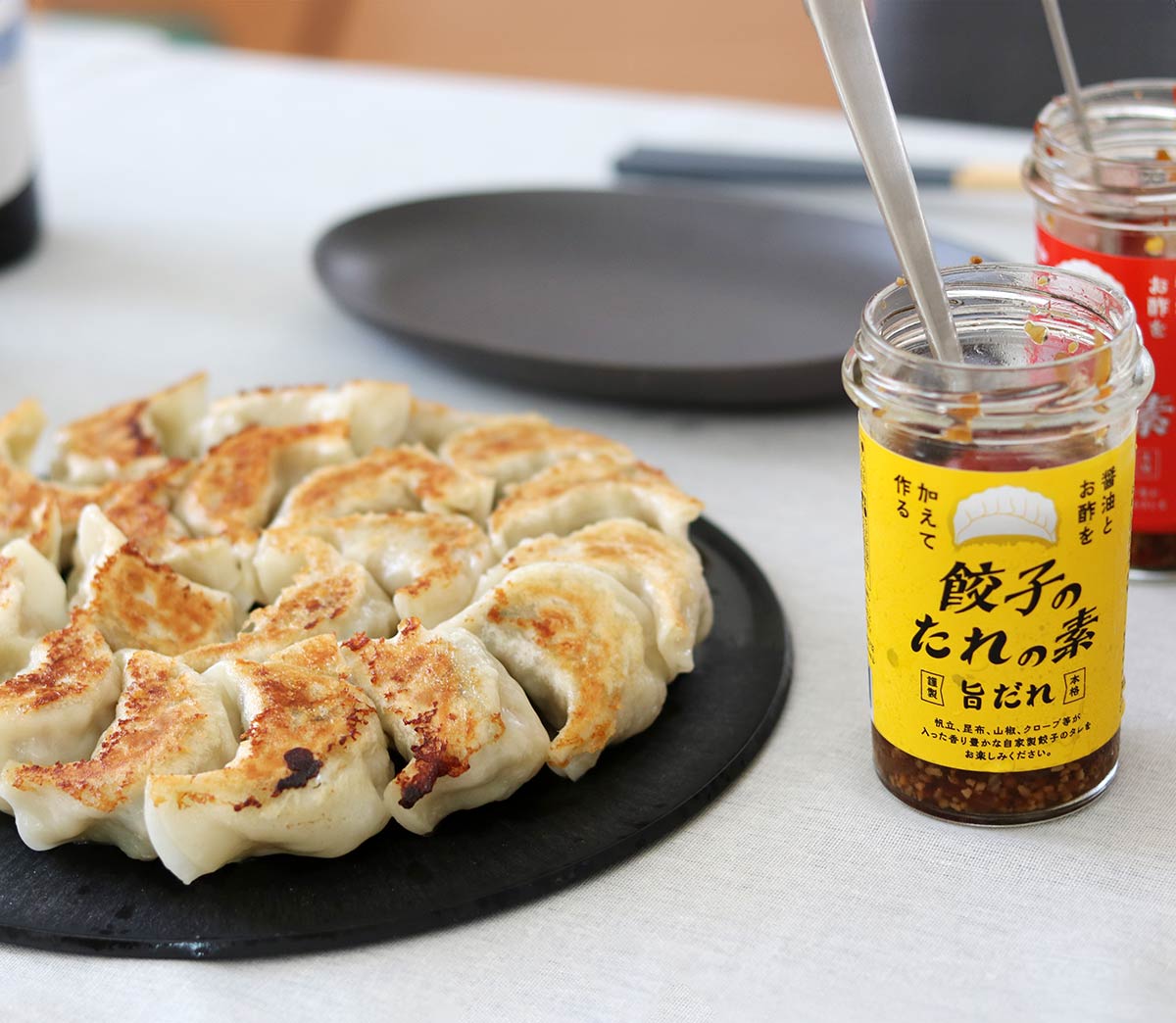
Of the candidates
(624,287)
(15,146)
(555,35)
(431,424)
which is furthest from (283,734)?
(555,35)

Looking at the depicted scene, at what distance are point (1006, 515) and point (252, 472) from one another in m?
0.67

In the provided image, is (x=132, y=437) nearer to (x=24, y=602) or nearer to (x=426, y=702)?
(x=24, y=602)

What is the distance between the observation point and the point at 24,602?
1.13 m

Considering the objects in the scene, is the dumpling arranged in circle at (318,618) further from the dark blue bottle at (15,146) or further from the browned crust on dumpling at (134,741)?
the dark blue bottle at (15,146)

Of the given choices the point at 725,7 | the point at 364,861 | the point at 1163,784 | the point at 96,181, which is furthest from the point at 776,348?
the point at 725,7

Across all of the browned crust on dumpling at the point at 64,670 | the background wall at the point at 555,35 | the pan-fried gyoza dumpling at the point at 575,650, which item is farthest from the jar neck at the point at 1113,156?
the background wall at the point at 555,35

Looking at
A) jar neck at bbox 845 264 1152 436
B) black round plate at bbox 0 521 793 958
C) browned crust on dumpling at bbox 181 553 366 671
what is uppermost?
jar neck at bbox 845 264 1152 436

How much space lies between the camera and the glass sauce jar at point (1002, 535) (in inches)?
34.8

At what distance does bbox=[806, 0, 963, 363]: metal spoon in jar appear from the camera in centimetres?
87

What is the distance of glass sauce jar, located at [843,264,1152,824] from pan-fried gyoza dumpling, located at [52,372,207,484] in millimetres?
693

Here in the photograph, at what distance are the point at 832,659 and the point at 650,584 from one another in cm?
20

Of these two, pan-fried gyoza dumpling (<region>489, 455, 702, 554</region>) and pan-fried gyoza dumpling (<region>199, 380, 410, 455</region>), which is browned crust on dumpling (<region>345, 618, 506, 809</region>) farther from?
pan-fried gyoza dumpling (<region>199, 380, 410, 455</region>)

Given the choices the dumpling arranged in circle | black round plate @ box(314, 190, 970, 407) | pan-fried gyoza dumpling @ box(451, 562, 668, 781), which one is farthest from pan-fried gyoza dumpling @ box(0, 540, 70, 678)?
black round plate @ box(314, 190, 970, 407)

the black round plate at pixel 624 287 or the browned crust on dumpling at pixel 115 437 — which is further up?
the browned crust on dumpling at pixel 115 437
